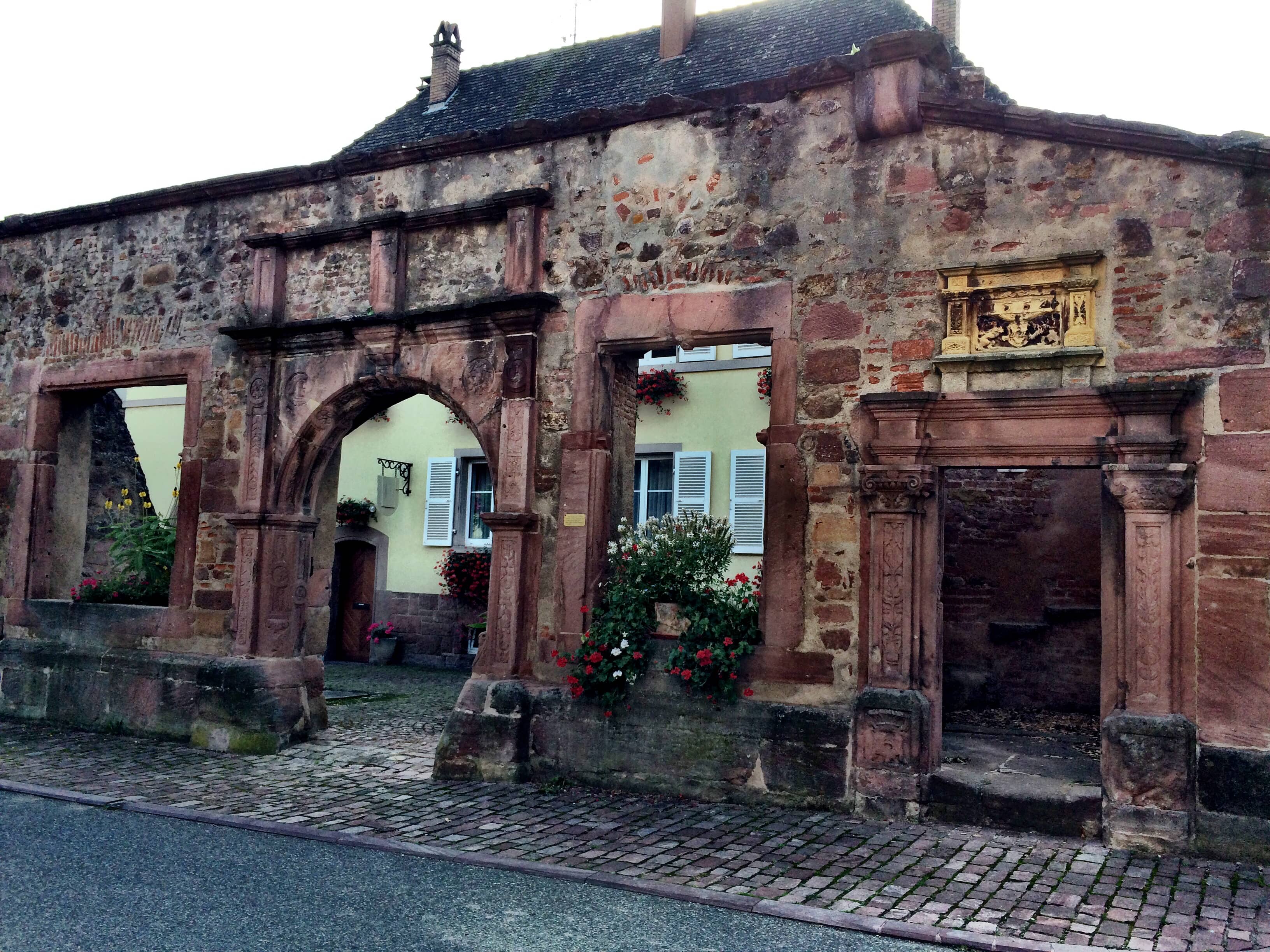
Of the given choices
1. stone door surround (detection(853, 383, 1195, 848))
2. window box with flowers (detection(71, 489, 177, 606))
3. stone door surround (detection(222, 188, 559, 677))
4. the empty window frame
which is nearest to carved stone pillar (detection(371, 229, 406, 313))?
stone door surround (detection(222, 188, 559, 677))

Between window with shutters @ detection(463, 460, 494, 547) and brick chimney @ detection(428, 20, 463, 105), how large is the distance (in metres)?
5.21

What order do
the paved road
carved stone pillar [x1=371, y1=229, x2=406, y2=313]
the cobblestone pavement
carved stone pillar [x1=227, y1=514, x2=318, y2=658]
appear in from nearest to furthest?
the paved road, the cobblestone pavement, carved stone pillar [x1=371, y1=229, x2=406, y2=313], carved stone pillar [x1=227, y1=514, x2=318, y2=658]

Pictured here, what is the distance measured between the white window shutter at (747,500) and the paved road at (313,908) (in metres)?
7.88

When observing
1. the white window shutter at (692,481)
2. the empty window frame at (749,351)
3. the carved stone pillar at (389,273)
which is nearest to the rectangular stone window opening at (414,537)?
the white window shutter at (692,481)

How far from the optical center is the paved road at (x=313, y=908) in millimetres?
3957

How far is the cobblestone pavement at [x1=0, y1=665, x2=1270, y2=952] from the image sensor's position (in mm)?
4426

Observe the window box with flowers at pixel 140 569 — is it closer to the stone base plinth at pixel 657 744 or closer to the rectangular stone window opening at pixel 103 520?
the rectangular stone window opening at pixel 103 520

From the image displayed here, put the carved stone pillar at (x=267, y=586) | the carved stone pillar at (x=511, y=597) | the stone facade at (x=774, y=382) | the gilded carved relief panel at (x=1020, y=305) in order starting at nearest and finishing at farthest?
the stone facade at (x=774, y=382) → the gilded carved relief panel at (x=1020, y=305) → the carved stone pillar at (x=511, y=597) → the carved stone pillar at (x=267, y=586)

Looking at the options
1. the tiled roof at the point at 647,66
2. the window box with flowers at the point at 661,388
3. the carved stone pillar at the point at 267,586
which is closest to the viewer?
the carved stone pillar at the point at 267,586

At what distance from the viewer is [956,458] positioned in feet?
20.3

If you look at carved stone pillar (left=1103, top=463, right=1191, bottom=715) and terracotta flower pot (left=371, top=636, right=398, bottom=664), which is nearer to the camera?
carved stone pillar (left=1103, top=463, right=1191, bottom=715)

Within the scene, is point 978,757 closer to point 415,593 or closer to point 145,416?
point 415,593

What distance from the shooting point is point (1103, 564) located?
584cm

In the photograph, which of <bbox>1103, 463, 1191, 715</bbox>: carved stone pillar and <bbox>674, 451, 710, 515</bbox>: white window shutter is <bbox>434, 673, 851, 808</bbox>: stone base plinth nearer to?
<bbox>1103, 463, 1191, 715</bbox>: carved stone pillar
